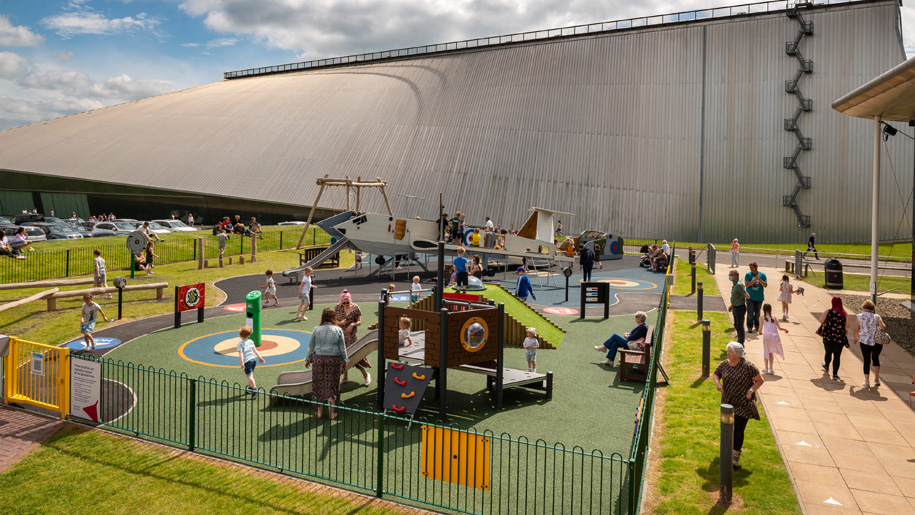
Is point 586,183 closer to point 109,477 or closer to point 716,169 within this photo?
point 716,169

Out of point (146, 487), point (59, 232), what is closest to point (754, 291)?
point (146, 487)

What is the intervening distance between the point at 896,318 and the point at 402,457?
60.5ft

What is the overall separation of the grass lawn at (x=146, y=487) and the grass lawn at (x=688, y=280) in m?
20.5

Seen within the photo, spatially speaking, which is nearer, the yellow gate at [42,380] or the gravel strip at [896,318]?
the yellow gate at [42,380]

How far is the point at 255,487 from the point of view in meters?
9.33

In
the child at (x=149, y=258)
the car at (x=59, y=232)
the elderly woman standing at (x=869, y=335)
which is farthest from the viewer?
the car at (x=59, y=232)

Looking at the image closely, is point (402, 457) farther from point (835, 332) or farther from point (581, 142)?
point (581, 142)

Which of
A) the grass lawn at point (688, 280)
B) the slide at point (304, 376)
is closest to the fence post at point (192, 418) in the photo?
the slide at point (304, 376)

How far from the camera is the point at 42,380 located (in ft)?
41.9

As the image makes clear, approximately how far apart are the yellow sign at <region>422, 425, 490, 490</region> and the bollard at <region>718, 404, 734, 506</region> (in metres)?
3.16

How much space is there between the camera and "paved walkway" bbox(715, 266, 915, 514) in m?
8.88

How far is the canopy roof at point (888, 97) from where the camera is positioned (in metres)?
17.7

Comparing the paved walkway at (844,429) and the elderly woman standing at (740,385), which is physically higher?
the elderly woman standing at (740,385)

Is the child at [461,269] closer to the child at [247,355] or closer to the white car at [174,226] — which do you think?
the child at [247,355]
